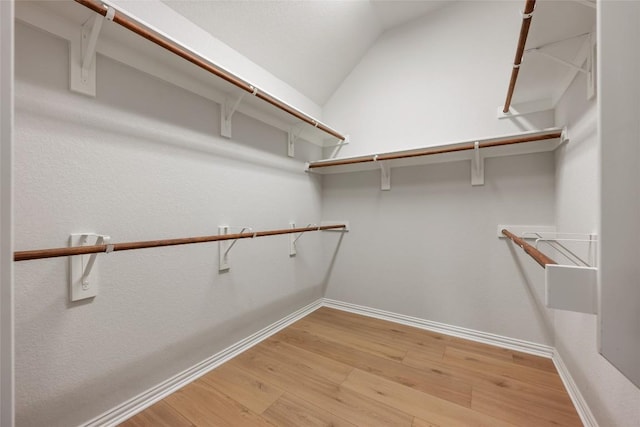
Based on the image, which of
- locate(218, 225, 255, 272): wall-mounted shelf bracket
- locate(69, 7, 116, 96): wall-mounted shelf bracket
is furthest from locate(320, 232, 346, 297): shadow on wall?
locate(69, 7, 116, 96): wall-mounted shelf bracket

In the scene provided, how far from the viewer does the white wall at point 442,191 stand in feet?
5.47

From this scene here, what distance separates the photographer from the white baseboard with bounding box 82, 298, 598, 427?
107cm

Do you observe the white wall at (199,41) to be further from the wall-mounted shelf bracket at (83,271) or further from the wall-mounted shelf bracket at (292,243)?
the wall-mounted shelf bracket at (292,243)

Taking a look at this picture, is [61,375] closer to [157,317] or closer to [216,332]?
[157,317]

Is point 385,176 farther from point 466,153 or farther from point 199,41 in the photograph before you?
point 199,41

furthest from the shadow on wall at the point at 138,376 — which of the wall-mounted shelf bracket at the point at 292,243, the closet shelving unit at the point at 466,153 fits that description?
the closet shelving unit at the point at 466,153

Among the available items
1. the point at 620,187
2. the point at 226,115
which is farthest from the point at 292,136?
the point at 620,187

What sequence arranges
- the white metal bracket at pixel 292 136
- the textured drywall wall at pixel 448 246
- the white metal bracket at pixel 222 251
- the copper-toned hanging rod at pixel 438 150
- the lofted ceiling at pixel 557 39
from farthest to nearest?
the white metal bracket at pixel 292 136 → the textured drywall wall at pixel 448 246 → the white metal bracket at pixel 222 251 → the copper-toned hanging rod at pixel 438 150 → the lofted ceiling at pixel 557 39

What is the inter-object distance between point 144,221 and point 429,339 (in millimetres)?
1938

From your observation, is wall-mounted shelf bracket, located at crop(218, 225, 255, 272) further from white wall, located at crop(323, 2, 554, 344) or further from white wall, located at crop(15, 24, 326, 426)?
white wall, located at crop(323, 2, 554, 344)

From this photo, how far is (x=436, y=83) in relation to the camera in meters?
1.92

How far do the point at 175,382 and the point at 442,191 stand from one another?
2102mm

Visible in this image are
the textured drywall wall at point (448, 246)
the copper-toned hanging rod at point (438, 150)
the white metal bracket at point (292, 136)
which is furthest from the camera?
the white metal bracket at point (292, 136)

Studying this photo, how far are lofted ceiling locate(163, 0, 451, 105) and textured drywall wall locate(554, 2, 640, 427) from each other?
139cm
